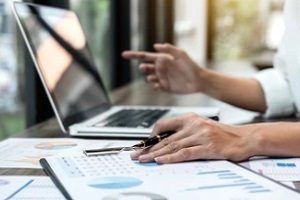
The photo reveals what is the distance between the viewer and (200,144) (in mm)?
838

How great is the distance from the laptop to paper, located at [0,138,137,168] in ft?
0.17

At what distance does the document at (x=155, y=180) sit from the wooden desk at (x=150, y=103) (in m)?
0.13

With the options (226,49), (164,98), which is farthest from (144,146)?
(226,49)

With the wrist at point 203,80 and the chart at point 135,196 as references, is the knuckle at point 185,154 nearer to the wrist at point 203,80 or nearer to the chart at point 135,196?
the chart at point 135,196

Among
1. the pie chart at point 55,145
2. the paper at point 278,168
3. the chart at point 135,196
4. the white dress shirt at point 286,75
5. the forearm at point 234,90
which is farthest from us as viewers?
the forearm at point 234,90

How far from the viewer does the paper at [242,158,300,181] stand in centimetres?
78

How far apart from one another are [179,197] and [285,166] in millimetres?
261

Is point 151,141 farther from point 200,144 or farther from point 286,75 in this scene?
point 286,75

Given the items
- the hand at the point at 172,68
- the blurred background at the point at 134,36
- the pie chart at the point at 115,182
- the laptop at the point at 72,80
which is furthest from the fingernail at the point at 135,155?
the hand at the point at 172,68

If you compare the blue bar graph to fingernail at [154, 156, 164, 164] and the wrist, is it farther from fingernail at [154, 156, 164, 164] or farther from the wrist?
the wrist

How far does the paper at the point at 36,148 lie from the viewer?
0.88 metres

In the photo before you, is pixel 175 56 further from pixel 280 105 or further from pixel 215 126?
pixel 215 126

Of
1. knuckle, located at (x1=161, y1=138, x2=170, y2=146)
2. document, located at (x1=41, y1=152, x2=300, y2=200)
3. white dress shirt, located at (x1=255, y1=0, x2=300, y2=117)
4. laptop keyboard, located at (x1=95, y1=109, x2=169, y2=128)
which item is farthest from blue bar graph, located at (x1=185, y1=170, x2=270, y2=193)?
white dress shirt, located at (x1=255, y1=0, x2=300, y2=117)

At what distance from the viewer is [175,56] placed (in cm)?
152
